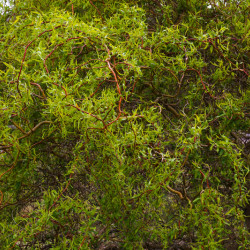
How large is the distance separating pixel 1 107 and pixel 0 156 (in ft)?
1.94

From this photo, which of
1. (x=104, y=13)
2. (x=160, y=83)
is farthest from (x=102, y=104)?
(x=104, y=13)

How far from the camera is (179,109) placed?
234 cm

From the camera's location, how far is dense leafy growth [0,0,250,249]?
1.64 meters

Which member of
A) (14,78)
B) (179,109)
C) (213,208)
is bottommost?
(213,208)

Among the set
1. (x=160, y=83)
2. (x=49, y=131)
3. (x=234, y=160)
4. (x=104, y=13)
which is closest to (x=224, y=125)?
(x=234, y=160)

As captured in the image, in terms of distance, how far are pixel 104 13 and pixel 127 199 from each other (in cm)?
137

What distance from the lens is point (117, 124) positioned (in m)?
1.58

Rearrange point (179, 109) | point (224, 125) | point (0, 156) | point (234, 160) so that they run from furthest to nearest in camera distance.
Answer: point (179, 109)
point (0, 156)
point (224, 125)
point (234, 160)

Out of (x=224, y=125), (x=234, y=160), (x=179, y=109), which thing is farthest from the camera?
(x=179, y=109)

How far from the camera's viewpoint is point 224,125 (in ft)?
6.45

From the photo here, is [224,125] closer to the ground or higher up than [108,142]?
closer to the ground

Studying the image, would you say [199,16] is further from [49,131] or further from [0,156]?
[0,156]

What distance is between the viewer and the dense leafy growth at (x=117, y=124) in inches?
64.6

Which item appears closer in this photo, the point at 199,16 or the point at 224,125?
the point at 224,125
